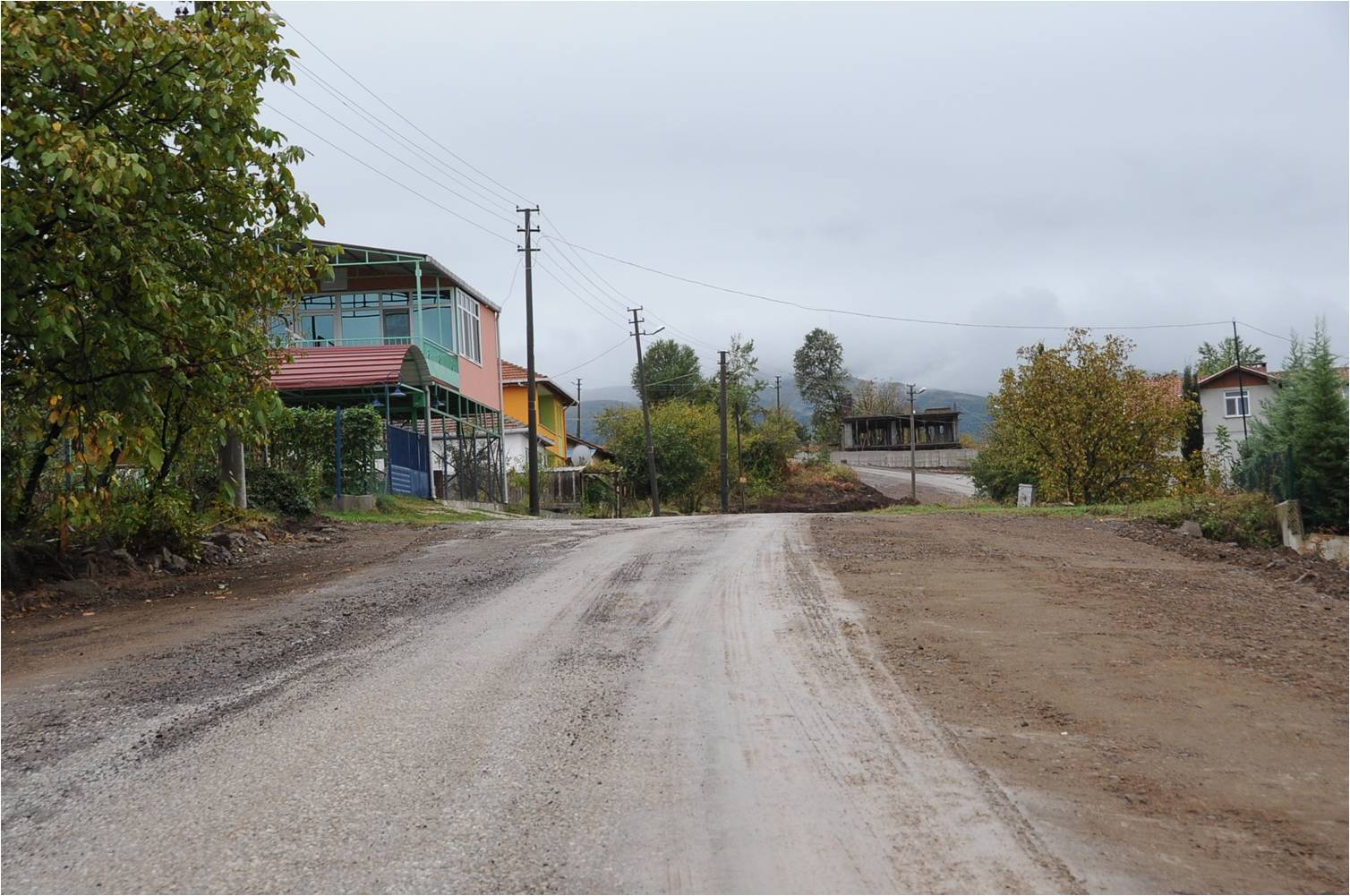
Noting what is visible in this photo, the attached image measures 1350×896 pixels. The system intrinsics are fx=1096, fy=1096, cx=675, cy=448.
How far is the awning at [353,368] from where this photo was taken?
24.8 meters

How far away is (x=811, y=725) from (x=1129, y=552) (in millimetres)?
8937

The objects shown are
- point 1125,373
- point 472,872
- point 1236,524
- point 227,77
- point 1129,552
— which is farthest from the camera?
point 1125,373

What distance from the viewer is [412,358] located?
26734 mm

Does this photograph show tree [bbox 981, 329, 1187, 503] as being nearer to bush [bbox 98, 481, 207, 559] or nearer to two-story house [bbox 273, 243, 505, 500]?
two-story house [bbox 273, 243, 505, 500]

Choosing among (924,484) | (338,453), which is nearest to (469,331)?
(338,453)

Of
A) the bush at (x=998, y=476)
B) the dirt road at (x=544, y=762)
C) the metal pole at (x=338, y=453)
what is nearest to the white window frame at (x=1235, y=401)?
the bush at (x=998, y=476)

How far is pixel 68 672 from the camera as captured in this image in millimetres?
7422

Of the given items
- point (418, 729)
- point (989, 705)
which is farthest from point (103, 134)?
point (989, 705)

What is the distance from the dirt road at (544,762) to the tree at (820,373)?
108m


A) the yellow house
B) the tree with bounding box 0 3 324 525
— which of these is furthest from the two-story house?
the tree with bounding box 0 3 324 525

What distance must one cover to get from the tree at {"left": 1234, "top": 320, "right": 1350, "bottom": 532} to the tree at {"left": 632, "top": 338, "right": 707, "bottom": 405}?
58197 millimetres

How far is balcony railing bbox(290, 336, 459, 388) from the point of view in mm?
31781

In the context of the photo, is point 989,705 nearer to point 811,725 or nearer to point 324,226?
point 811,725

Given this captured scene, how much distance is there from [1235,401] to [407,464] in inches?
1657
